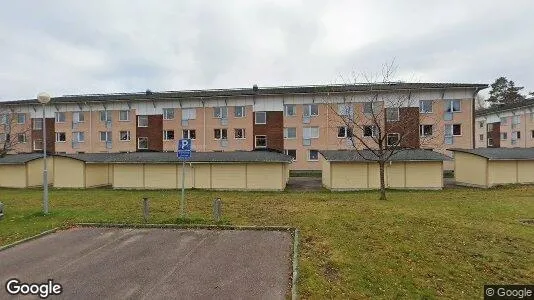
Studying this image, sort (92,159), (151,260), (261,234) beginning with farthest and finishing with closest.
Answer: (92,159)
(261,234)
(151,260)

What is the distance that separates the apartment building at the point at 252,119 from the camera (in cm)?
3662

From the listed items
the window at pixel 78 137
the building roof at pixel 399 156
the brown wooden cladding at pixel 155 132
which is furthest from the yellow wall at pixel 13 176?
the building roof at pixel 399 156

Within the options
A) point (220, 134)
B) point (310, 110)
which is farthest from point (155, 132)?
point (310, 110)

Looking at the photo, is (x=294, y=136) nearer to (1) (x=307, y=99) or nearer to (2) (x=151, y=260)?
(1) (x=307, y=99)

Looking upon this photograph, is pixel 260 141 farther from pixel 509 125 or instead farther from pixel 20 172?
pixel 509 125

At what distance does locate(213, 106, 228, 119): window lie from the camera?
4078 cm

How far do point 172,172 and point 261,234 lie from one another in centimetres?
1841

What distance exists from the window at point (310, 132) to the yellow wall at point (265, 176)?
15.0 meters

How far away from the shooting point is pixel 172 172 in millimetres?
26656

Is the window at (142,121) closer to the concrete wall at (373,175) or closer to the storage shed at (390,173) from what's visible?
the storage shed at (390,173)

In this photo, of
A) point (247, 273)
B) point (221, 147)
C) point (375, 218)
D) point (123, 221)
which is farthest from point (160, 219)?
point (221, 147)

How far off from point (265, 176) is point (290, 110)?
53.8ft

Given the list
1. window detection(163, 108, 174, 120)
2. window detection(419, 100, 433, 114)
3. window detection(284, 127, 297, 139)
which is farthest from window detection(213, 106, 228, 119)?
window detection(419, 100, 433, 114)

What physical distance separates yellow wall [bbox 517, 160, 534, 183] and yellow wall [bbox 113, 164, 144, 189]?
3169 cm
